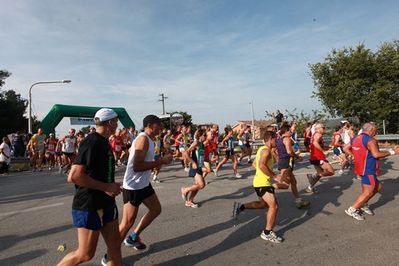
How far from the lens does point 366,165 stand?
248 inches

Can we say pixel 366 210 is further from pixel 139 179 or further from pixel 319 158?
pixel 139 179

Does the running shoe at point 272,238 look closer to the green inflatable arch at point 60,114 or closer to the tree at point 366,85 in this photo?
the green inflatable arch at point 60,114

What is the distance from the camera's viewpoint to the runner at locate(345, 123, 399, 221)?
6.18 metres

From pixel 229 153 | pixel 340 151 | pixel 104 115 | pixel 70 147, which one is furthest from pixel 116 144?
pixel 104 115

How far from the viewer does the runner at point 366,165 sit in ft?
20.3

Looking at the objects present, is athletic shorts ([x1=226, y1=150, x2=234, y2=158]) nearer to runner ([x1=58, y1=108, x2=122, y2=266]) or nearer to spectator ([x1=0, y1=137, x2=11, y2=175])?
spectator ([x1=0, y1=137, x2=11, y2=175])

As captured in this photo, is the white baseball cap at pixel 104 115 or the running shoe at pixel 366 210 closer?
the white baseball cap at pixel 104 115

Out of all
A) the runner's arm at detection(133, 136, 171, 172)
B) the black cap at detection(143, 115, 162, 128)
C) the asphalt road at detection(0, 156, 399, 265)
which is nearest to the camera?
the runner's arm at detection(133, 136, 171, 172)

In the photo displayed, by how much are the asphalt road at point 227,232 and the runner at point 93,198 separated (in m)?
1.29

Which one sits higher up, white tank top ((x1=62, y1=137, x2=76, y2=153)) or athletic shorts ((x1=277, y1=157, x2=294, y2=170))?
white tank top ((x1=62, y1=137, x2=76, y2=153))

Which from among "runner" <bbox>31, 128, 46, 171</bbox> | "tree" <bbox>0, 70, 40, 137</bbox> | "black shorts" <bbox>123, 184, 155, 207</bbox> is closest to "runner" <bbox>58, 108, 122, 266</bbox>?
"black shorts" <bbox>123, 184, 155, 207</bbox>

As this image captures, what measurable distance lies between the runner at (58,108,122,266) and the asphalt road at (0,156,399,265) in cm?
129

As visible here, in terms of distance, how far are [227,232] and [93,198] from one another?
289 cm

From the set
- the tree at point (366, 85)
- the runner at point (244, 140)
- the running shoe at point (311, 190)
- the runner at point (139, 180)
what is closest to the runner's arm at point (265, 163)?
the runner at point (139, 180)
